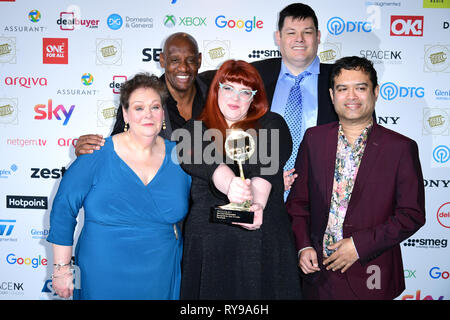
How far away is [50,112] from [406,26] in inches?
145

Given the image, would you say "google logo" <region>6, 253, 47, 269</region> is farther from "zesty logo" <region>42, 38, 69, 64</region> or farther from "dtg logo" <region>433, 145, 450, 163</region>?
"dtg logo" <region>433, 145, 450, 163</region>

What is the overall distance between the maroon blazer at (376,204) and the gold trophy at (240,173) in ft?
1.74

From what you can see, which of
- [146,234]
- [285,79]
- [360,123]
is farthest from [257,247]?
[285,79]

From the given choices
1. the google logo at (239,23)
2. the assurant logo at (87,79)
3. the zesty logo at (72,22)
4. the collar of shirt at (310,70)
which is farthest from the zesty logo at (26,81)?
the collar of shirt at (310,70)

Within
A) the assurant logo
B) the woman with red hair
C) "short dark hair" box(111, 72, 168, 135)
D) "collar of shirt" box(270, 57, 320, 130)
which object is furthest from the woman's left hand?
the assurant logo

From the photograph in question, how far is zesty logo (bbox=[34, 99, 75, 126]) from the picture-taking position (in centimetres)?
390

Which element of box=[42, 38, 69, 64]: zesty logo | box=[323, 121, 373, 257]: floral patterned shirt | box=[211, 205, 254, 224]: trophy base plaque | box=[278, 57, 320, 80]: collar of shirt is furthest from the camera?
box=[42, 38, 69, 64]: zesty logo

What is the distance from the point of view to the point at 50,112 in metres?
3.92

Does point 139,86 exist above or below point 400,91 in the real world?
below

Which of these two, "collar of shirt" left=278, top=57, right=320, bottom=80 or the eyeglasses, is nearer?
the eyeglasses

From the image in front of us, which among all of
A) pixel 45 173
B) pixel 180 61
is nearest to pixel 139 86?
pixel 180 61

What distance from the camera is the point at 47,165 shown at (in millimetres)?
3961

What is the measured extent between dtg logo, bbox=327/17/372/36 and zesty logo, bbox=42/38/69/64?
8.67ft

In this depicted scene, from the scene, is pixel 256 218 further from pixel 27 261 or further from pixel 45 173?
pixel 27 261
